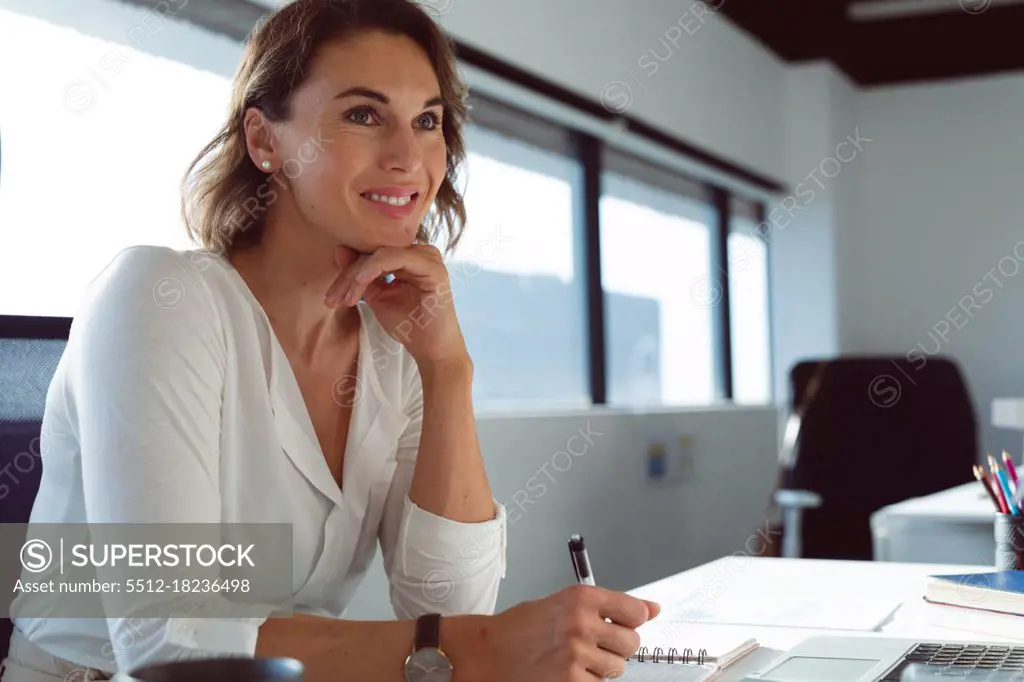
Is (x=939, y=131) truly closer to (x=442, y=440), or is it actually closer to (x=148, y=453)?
(x=442, y=440)

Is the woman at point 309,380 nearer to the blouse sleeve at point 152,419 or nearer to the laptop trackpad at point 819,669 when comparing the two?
the blouse sleeve at point 152,419

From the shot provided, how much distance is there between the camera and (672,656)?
1.04 m

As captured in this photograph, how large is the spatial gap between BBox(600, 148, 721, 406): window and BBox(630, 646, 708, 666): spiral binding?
9.14 feet

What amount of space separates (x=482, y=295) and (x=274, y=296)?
1.75 meters

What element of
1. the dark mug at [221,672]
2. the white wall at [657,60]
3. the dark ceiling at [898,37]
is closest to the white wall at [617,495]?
the white wall at [657,60]

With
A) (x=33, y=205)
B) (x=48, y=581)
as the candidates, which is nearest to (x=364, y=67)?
(x=48, y=581)

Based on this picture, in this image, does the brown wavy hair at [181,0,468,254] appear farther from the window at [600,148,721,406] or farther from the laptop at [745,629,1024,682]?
the window at [600,148,721,406]

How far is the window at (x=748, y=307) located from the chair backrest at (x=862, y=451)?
153 cm

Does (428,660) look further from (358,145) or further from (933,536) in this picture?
(933,536)

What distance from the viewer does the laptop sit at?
925 millimetres

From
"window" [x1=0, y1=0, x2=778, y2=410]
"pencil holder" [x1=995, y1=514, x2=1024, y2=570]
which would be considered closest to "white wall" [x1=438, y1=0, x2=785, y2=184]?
"window" [x1=0, y1=0, x2=778, y2=410]

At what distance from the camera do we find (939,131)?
18.1ft

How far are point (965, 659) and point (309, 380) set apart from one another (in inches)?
31.2

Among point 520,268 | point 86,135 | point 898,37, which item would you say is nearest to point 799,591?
point 86,135
